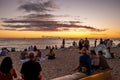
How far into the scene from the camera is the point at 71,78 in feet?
26.8

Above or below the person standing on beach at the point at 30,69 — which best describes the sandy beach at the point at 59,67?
below

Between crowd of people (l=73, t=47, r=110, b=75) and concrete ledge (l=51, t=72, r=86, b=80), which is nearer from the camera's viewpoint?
concrete ledge (l=51, t=72, r=86, b=80)

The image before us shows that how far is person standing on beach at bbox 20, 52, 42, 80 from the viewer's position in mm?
6355

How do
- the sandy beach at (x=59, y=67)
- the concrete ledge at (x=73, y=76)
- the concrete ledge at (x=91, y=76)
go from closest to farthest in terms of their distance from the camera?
the concrete ledge at (x=73, y=76) < the concrete ledge at (x=91, y=76) < the sandy beach at (x=59, y=67)

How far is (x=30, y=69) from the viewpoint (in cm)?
639

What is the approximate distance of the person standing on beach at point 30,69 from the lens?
20.9 feet

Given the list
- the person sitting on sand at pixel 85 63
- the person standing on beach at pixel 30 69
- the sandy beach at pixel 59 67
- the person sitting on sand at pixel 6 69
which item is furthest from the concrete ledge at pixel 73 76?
the sandy beach at pixel 59 67

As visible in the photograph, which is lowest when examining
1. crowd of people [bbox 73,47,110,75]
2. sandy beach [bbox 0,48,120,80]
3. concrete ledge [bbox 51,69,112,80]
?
sandy beach [bbox 0,48,120,80]

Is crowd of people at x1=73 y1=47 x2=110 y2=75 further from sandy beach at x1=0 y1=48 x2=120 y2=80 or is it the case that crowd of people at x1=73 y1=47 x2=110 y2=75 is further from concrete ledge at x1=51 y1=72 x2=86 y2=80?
sandy beach at x1=0 y1=48 x2=120 y2=80

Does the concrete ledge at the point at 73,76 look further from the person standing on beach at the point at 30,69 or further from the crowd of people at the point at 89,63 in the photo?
the person standing on beach at the point at 30,69

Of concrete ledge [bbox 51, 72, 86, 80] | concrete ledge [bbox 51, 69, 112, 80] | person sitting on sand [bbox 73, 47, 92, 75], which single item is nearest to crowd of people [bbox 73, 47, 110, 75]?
person sitting on sand [bbox 73, 47, 92, 75]

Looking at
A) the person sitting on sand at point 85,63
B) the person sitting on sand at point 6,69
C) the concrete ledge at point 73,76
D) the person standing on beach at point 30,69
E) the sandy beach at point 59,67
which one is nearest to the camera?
the person sitting on sand at point 6,69

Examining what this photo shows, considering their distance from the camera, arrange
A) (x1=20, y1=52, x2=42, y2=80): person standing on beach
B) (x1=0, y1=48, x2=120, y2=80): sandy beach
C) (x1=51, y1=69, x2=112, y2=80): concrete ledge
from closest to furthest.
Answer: (x1=20, y1=52, x2=42, y2=80): person standing on beach
(x1=51, y1=69, x2=112, y2=80): concrete ledge
(x1=0, y1=48, x2=120, y2=80): sandy beach

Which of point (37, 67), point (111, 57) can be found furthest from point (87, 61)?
point (111, 57)
